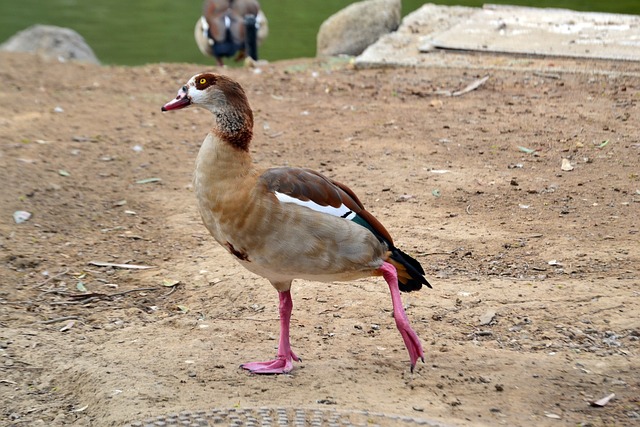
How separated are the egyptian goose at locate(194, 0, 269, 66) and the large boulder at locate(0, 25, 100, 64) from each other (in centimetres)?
182

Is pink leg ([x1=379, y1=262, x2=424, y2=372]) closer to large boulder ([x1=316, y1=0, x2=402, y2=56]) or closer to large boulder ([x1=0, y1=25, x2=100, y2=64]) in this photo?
large boulder ([x1=316, y1=0, x2=402, y2=56])

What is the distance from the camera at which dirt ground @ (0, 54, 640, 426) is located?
4.06m

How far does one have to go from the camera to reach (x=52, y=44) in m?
12.4

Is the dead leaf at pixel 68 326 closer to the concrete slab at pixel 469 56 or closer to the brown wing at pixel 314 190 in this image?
the brown wing at pixel 314 190

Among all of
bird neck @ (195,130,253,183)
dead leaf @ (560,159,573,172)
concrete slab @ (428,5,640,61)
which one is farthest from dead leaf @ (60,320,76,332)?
concrete slab @ (428,5,640,61)

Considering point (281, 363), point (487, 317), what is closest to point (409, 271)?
point (487, 317)

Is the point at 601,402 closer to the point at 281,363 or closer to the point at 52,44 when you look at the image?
the point at 281,363

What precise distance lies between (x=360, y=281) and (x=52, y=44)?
8460mm

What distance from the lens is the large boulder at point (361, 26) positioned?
12023 millimetres

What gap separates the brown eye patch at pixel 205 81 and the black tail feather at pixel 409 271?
121 cm

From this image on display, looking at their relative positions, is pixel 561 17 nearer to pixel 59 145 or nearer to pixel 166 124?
pixel 166 124

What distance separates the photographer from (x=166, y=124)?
8508 millimetres

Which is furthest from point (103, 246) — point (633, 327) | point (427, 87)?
point (427, 87)

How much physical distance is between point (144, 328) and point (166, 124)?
12.9 feet
